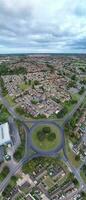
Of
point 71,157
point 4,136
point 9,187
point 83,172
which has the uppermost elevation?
point 4,136

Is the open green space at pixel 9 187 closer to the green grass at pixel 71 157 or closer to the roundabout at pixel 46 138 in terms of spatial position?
the roundabout at pixel 46 138

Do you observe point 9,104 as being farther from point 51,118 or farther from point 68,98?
point 68,98

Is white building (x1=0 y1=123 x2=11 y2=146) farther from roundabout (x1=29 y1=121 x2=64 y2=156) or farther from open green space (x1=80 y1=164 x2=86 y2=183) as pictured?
open green space (x1=80 y1=164 x2=86 y2=183)

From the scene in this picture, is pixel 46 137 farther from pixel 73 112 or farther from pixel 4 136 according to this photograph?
pixel 73 112

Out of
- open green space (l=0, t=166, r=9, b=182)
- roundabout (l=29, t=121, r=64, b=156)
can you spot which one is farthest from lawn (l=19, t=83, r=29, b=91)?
open green space (l=0, t=166, r=9, b=182)

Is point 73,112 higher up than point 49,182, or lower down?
higher up

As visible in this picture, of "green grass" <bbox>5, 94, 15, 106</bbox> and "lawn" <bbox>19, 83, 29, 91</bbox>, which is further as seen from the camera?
"lawn" <bbox>19, 83, 29, 91</bbox>

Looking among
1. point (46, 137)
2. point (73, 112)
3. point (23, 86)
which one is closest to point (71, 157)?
point (46, 137)

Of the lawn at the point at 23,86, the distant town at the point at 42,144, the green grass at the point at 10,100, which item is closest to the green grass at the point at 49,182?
the distant town at the point at 42,144
